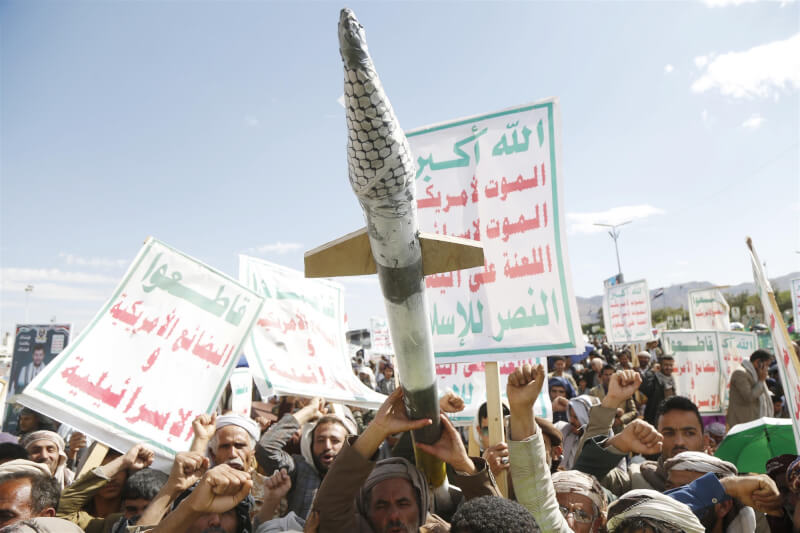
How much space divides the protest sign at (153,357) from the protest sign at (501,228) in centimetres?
150

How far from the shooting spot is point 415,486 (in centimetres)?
213

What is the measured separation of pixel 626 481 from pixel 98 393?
3.11 m

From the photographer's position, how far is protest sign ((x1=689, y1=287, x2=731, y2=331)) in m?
11.6

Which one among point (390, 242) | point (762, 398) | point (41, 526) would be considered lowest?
point (762, 398)

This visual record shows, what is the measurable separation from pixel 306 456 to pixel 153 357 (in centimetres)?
116

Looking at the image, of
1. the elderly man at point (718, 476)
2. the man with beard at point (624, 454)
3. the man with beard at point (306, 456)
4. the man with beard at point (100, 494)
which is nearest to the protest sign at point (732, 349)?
the man with beard at point (624, 454)

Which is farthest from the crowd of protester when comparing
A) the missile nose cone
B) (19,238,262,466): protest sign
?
the missile nose cone

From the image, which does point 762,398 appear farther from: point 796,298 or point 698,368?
point 796,298

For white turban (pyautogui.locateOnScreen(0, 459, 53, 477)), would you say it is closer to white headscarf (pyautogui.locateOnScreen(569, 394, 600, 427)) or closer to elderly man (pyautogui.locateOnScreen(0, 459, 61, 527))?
elderly man (pyautogui.locateOnScreen(0, 459, 61, 527))

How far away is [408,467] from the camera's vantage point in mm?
2184

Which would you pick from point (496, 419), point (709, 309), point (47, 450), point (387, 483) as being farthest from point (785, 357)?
point (709, 309)

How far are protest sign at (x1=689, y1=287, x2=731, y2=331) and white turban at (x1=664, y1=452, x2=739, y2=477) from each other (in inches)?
406

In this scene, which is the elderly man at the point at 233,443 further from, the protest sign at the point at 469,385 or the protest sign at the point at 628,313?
the protest sign at the point at 628,313

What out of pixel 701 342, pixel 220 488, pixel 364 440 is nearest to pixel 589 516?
pixel 364 440
